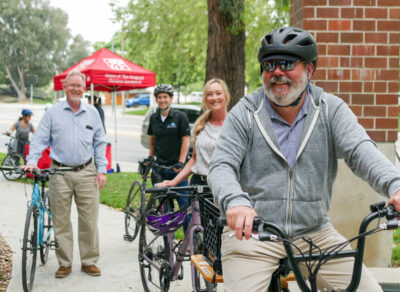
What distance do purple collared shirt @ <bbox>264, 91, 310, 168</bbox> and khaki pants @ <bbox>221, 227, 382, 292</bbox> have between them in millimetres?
419

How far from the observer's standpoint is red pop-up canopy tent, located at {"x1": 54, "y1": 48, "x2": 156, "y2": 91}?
41.6ft

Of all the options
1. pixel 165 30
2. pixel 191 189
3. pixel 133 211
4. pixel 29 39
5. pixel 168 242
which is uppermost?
pixel 29 39

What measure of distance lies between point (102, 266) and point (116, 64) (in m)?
8.09

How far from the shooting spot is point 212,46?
9.85 m

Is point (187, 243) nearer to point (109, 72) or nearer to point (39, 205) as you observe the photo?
point (39, 205)

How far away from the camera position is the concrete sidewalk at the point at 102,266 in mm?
5230

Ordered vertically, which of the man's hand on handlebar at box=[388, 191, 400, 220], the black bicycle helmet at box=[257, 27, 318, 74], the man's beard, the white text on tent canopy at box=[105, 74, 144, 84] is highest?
the white text on tent canopy at box=[105, 74, 144, 84]

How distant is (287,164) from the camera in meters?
2.55

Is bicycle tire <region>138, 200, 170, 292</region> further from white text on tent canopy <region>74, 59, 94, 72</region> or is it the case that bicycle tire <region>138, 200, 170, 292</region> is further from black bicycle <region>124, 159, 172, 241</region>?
white text on tent canopy <region>74, 59, 94, 72</region>

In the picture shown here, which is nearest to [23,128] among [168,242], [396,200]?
[168,242]

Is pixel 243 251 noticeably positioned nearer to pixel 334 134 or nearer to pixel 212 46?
pixel 334 134

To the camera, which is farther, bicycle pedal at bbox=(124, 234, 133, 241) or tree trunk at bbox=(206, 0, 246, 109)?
tree trunk at bbox=(206, 0, 246, 109)

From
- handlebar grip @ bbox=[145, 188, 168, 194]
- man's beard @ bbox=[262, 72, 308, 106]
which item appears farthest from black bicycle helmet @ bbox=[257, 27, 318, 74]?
handlebar grip @ bbox=[145, 188, 168, 194]

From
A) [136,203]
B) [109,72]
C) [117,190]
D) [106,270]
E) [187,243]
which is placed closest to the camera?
[187,243]
